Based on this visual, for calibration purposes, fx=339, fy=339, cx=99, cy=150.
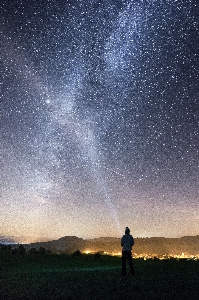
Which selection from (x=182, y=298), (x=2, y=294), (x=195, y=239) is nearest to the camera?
(x=182, y=298)

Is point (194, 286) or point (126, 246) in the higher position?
point (126, 246)

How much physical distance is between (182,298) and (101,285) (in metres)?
2.61

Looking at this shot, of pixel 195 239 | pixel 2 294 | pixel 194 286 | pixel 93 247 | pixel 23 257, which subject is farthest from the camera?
pixel 195 239

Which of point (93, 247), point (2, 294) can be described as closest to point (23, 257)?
point (2, 294)

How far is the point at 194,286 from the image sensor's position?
8.74 meters

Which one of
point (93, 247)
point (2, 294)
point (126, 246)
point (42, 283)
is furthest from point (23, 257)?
point (93, 247)

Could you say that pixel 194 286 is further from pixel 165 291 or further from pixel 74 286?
pixel 74 286

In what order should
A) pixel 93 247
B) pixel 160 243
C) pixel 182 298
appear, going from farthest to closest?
pixel 160 243, pixel 93 247, pixel 182 298

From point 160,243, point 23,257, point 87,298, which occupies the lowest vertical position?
point 87,298

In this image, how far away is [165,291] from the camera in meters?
8.07

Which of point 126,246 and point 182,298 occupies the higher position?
point 126,246

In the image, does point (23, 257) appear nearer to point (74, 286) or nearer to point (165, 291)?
point (74, 286)

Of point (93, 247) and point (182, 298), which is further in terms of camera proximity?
point (93, 247)

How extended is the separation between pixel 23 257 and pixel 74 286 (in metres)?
13.1
